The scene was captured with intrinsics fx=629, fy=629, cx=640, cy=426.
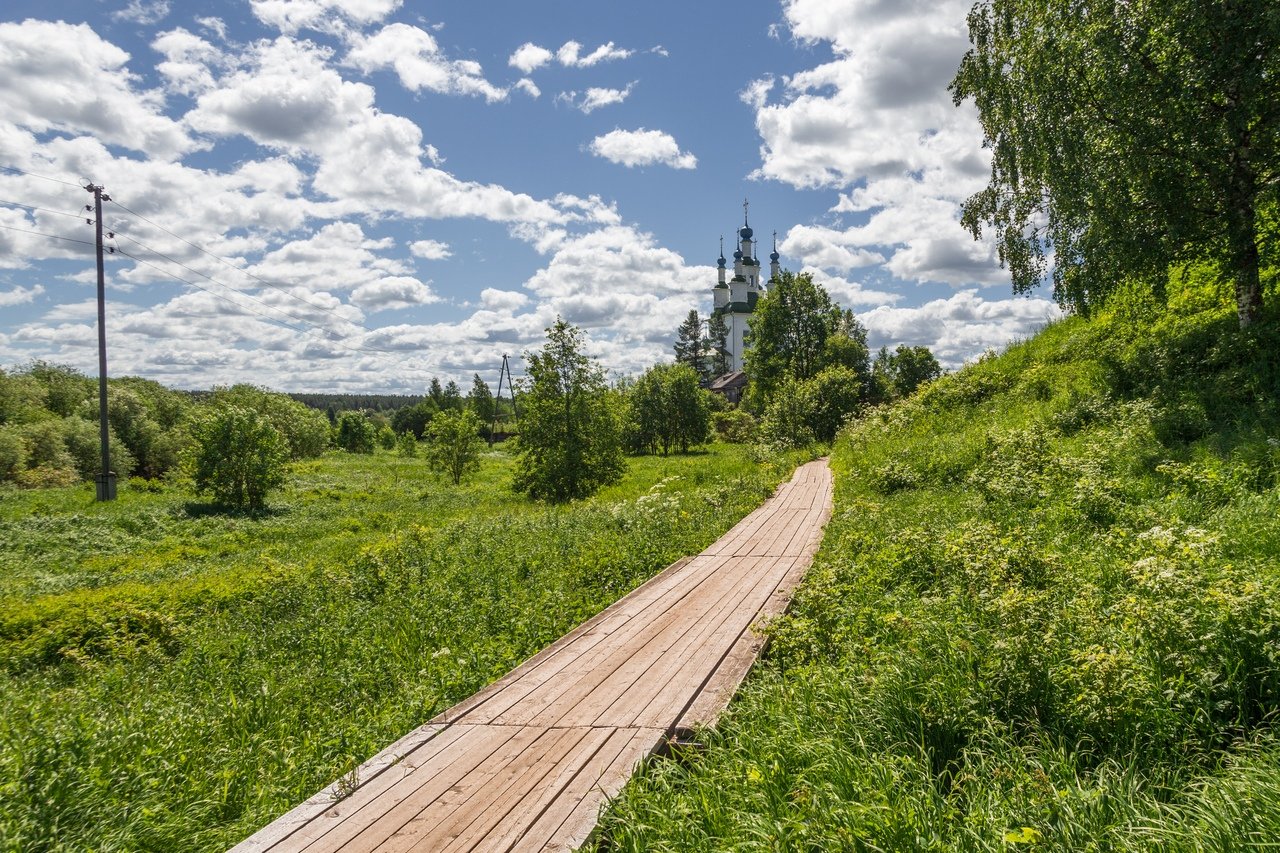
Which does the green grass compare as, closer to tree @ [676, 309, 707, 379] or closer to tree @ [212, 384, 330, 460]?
tree @ [212, 384, 330, 460]

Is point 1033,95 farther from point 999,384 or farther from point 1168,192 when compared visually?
point 999,384

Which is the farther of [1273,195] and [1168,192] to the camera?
[1168,192]

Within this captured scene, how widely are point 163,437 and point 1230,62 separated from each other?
57.4 metres

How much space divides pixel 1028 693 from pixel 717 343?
90313 millimetres

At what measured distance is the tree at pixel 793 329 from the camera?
3931 cm

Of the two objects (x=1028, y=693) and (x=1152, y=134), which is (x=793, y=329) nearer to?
(x=1152, y=134)

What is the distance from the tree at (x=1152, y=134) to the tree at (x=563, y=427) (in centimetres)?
1511

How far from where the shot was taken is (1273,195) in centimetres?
924

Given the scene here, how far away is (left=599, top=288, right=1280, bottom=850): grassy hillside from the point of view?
274cm

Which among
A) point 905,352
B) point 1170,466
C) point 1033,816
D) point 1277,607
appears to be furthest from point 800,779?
point 905,352

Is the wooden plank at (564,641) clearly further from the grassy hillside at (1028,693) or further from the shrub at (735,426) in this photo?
the shrub at (735,426)

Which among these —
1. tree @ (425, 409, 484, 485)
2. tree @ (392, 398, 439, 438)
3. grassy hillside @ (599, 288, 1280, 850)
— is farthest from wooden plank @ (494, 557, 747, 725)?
tree @ (392, 398, 439, 438)

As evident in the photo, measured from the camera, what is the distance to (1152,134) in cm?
970

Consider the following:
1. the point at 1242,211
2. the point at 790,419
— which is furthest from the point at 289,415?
the point at 1242,211
